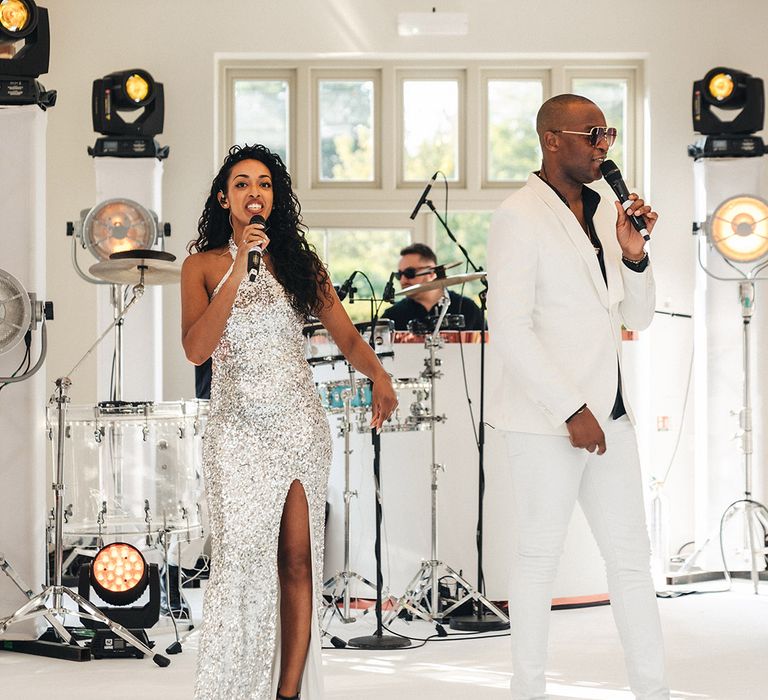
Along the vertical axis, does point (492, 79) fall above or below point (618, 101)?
above

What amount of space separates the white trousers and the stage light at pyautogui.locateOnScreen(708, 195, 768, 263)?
3656 mm

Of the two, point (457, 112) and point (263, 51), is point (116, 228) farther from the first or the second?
point (457, 112)

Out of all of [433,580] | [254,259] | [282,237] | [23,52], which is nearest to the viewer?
[254,259]

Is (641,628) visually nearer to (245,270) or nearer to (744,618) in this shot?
(245,270)

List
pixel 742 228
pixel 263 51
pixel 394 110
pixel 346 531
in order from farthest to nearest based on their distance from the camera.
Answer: pixel 394 110
pixel 263 51
pixel 742 228
pixel 346 531

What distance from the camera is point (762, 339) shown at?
7.02 m

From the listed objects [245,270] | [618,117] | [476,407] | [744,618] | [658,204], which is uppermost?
[618,117]

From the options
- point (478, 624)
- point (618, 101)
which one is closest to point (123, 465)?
point (478, 624)

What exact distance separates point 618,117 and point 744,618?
4.12 meters

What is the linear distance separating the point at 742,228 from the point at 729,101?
810 mm

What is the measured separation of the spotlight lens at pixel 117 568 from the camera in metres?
4.85

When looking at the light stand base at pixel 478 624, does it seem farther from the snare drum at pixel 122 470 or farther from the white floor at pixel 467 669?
the snare drum at pixel 122 470

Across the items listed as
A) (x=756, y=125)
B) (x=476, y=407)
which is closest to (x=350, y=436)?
(x=476, y=407)

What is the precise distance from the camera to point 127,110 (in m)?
6.93
